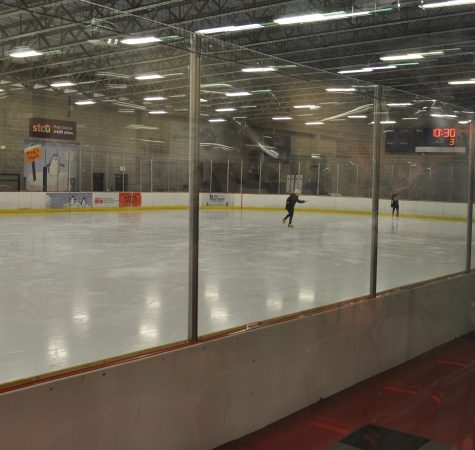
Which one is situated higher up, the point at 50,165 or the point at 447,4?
the point at 447,4

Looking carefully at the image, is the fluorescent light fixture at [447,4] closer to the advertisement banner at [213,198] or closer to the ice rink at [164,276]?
the ice rink at [164,276]

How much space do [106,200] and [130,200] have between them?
0.89 metres

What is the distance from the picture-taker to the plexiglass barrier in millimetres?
3529

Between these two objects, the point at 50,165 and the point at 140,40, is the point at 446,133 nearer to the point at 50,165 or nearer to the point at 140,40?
the point at 140,40

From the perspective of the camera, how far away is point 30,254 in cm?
1009

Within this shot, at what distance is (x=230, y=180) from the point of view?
4934 millimetres

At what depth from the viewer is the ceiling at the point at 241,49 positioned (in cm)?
335

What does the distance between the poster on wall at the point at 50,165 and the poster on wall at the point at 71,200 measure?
23cm

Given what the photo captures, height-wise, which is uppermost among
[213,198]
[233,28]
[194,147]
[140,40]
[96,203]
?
[233,28]

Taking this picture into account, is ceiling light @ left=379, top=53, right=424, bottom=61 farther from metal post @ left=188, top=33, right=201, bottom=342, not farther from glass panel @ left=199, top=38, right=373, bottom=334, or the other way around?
metal post @ left=188, top=33, right=201, bottom=342

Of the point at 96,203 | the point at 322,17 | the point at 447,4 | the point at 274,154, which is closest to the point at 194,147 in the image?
the point at 274,154

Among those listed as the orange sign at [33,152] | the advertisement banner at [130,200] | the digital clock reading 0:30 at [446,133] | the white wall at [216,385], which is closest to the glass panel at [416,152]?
the digital clock reading 0:30 at [446,133]

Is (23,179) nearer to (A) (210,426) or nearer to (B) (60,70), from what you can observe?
(B) (60,70)

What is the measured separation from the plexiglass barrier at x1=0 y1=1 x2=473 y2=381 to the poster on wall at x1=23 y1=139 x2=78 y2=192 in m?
0.13
